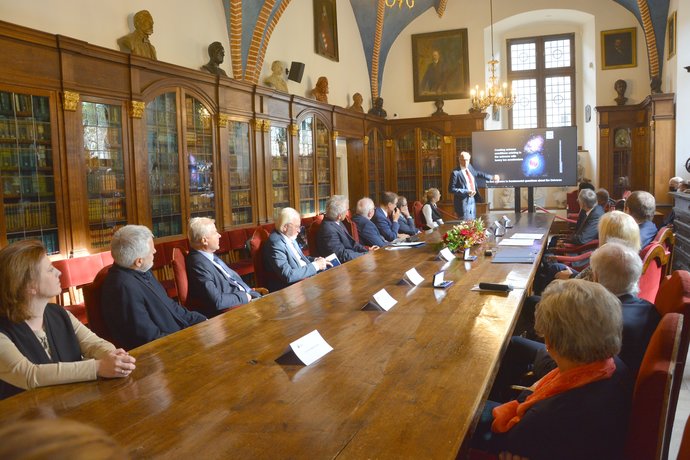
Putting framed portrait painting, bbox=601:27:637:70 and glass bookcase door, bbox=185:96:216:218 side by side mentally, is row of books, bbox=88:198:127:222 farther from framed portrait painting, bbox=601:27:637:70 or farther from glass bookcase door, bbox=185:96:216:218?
framed portrait painting, bbox=601:27:637:70

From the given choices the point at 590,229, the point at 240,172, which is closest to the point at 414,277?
the point at 590,229

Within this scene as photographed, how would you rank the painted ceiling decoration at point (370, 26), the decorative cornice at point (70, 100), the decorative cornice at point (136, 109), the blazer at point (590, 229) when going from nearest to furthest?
the decorative cornice at point (70, 100) < the decorative cornice at point (136, 109) < the blazer at point (590, 229) < the painted ceiling decoration at point (370, 26)

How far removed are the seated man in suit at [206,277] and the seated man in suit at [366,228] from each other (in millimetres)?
3069

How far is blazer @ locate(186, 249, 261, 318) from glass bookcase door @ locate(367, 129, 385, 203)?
28.7 ft

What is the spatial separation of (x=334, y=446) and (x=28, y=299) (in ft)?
4.94

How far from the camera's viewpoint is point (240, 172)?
27.6 ft

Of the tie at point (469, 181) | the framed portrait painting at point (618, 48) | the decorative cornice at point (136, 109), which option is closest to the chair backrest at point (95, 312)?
the decorative cornice at point (136, 109)

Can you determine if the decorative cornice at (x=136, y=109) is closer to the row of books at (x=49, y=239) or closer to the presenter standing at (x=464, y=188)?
the row of books at (x=49, y=239)

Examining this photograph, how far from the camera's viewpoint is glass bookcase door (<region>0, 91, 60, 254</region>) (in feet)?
16.5

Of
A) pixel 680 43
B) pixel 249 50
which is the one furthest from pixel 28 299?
pixel 680 43

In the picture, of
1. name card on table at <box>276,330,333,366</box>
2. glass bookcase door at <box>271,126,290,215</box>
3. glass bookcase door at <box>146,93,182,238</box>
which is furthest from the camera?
glass bookcase door at <box>271,126,290,215</box>

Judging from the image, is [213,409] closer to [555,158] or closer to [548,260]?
[548,260]

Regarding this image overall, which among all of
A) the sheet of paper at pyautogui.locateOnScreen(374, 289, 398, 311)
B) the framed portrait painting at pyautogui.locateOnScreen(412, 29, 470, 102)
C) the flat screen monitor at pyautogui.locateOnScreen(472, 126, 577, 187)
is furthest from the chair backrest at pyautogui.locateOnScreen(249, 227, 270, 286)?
the framed portrait painting at pyautogui.locateOnScreen(412, 29, 470, 102)

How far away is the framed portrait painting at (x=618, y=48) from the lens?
12.8 m
